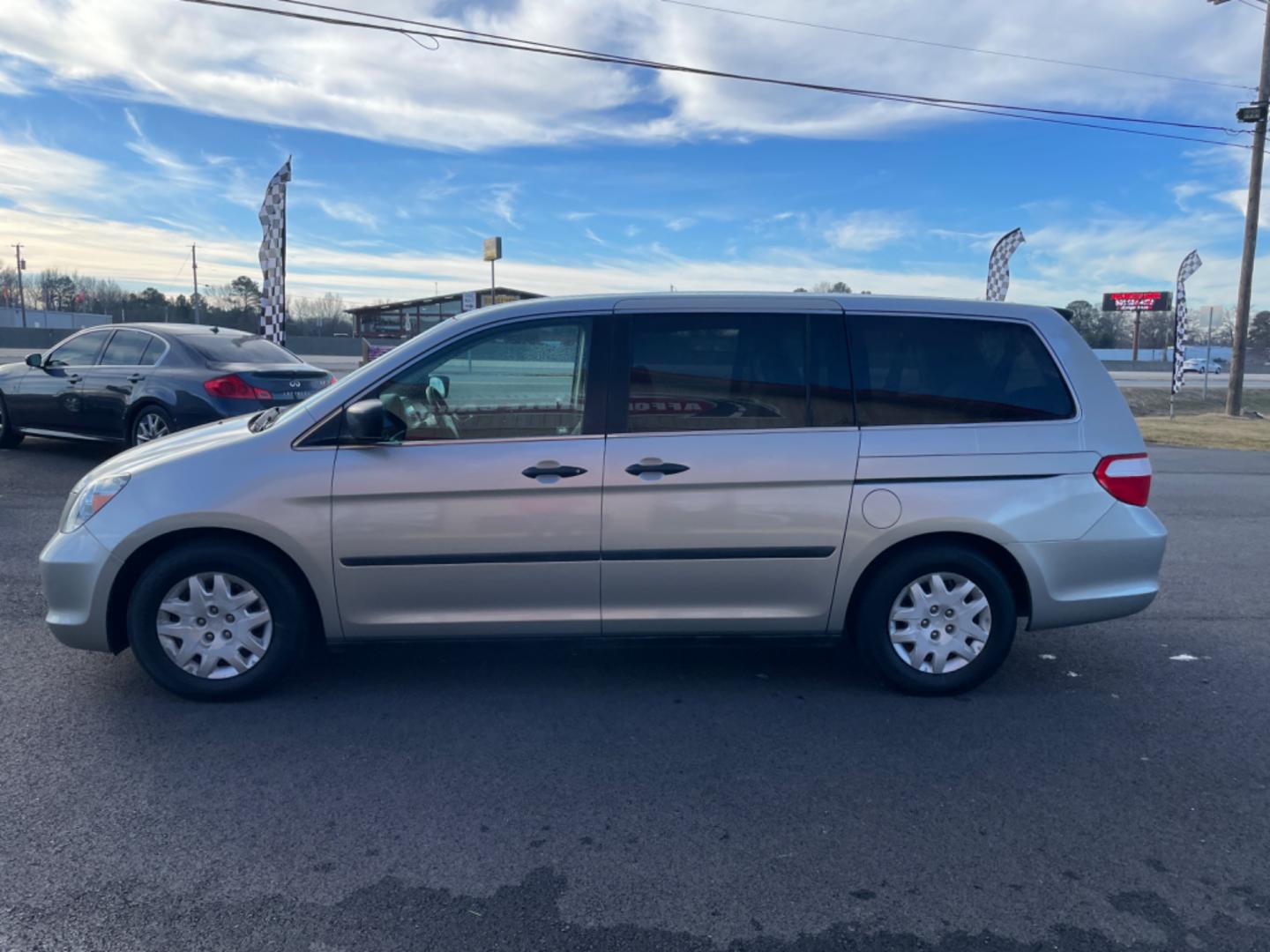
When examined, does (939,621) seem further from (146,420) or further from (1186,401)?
(1186,401)

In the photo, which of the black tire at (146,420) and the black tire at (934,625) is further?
the black tire at (146,420)

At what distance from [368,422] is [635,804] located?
1944 millimetres

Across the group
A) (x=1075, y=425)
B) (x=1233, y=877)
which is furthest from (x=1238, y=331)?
(x=1233, y=877)

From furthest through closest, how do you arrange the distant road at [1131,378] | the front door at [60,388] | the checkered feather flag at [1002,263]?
the distant road at [1131,378] < the checkered feather flag at [1002,263] < the front door at [60,388]

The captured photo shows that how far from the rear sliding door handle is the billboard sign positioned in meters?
74.0

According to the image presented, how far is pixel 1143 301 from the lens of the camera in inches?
2894

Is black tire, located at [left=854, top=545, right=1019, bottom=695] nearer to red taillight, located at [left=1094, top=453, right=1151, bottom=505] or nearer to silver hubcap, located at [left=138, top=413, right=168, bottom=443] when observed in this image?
red taillight, located at [left=1094, top=453, right=1151, bottom=505]

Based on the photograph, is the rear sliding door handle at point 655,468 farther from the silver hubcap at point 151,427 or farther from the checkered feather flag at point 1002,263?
the checkered feather flag at point 1002,263

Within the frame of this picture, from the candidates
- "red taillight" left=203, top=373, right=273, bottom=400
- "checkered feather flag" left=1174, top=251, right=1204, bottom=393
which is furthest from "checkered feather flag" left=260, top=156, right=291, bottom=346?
"checkered feather flag" left=1174, top=251, right=1204, bottom=393

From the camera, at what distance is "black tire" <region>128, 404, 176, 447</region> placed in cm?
1012

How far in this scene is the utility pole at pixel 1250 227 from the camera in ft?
77.9

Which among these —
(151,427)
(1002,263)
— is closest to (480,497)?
(151,427)

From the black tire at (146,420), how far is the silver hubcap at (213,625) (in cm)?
646

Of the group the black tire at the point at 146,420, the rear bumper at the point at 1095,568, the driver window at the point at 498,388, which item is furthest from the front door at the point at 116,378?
the rear bumper at the point at 1095,568
